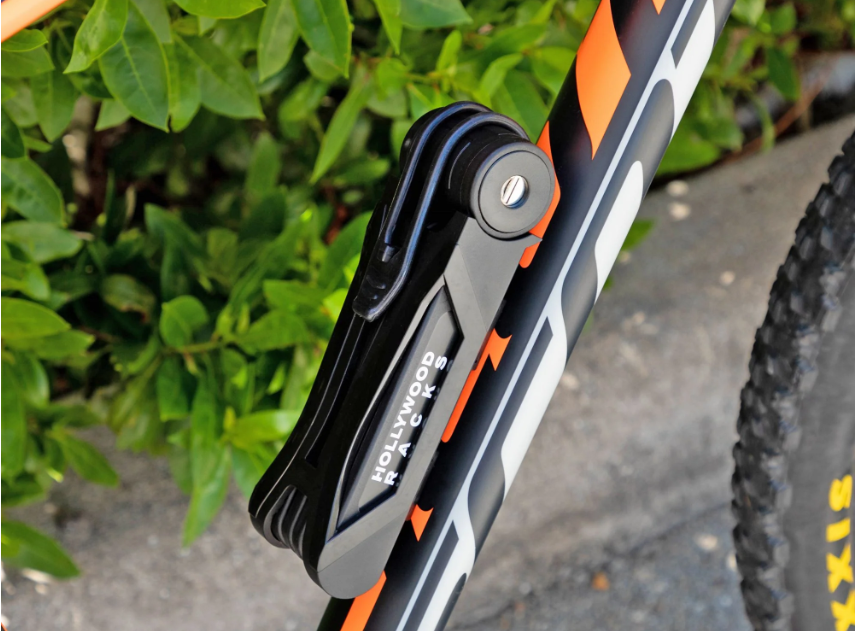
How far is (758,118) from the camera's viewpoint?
1.33 metres

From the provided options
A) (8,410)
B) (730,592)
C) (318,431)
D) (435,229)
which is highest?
(435,229)

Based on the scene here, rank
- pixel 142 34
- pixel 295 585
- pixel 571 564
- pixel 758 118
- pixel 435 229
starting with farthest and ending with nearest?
1. pixel 758 118
2. pixel 571 564
3. pixel 295 585
4. pixel 142 34
5. pixel 435 229

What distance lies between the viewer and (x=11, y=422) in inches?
26.6

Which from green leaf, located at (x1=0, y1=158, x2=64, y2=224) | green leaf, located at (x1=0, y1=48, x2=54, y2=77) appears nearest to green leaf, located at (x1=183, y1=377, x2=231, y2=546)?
green leaf, located at (x1=0, y1=158, x2=64, y2=224)

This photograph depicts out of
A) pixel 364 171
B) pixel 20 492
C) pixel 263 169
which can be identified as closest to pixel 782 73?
pixel 364 171

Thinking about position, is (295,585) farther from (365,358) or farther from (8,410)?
(365,358)

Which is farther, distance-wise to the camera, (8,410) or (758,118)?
(758,118)

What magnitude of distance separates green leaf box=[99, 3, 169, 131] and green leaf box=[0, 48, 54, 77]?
0.04 meters

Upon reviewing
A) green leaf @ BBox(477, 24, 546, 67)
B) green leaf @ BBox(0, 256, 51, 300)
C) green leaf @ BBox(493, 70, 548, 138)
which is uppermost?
green leaf @ BBox(477, 24, 546, 67)

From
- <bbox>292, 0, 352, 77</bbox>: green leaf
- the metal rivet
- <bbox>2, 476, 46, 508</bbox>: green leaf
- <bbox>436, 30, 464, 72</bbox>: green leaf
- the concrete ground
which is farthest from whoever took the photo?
the concrete ground

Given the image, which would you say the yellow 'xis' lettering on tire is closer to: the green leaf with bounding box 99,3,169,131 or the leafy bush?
the leafy bush

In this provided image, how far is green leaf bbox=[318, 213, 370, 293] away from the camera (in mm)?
720
